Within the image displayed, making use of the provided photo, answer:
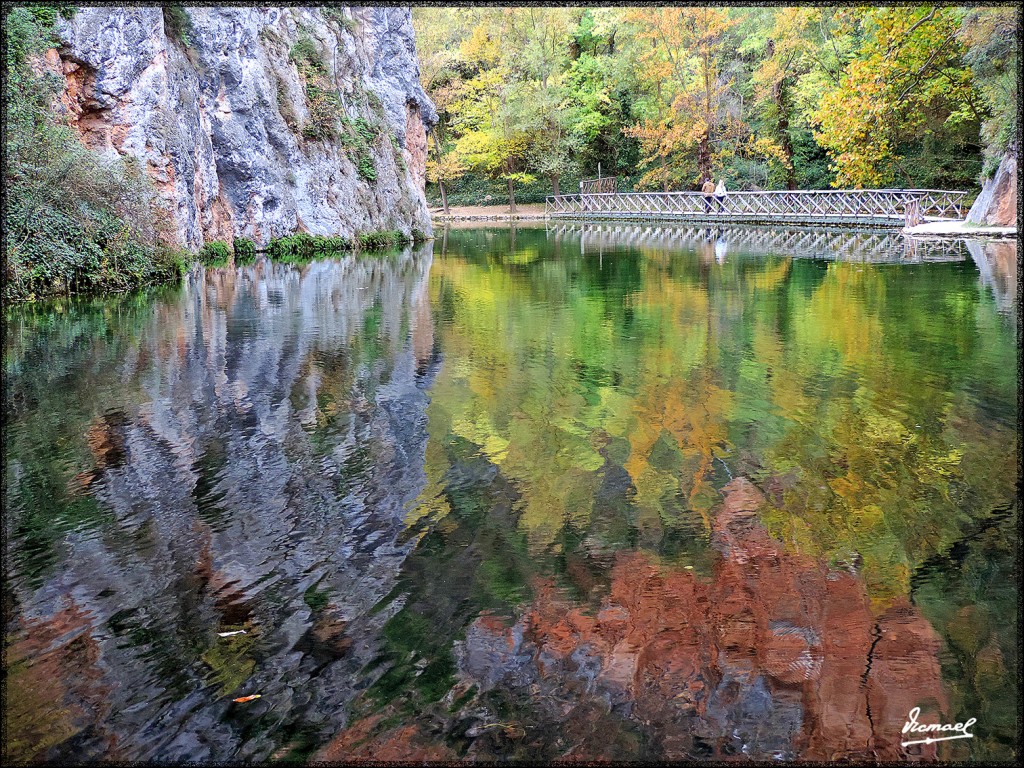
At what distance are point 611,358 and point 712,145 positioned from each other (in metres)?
41.0

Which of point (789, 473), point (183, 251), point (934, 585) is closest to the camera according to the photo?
point (934, 585)

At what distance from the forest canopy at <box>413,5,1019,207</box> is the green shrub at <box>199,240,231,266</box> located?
16.9 metres

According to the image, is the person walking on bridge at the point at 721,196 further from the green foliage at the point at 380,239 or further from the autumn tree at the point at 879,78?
the autumn tree at the point at 879,78

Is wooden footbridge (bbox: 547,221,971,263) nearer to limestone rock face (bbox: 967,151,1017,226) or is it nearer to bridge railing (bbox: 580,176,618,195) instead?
limestone rock face (bbox: 967,151,1017,226)

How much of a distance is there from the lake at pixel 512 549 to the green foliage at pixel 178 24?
14.8 meters

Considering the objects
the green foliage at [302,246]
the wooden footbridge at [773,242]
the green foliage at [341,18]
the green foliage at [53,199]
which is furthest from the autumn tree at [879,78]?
the green foliage at [341,18]

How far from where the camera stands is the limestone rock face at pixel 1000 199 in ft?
81.9

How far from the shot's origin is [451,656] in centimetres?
354

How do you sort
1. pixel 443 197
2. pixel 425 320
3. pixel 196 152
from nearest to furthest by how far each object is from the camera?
pixel 425 320 < pixel 196 152 < pixel 443 197

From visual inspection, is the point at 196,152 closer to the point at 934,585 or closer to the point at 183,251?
the point at 183,251

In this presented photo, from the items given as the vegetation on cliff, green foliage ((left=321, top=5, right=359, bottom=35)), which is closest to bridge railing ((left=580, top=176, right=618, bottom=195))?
green foliage ((left=321, top=5, right=359, bottom=35))


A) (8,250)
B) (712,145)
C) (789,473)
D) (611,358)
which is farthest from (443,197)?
(789,473)

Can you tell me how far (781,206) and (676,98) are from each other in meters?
9.68

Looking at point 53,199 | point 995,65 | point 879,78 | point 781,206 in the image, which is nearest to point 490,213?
point 781,206
